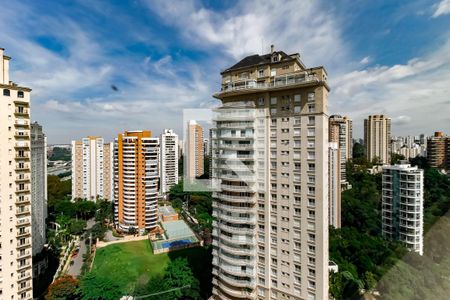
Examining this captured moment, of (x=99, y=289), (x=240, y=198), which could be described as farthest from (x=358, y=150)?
(x=99, y=289)

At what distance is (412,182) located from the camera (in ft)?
34.1

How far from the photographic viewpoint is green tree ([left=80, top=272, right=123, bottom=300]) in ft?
23.3

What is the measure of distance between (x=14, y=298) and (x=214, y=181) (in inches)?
204

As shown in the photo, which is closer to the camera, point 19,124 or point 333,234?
point 19,124

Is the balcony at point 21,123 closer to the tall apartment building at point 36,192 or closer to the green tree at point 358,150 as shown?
the tall apartment building at point 36,192

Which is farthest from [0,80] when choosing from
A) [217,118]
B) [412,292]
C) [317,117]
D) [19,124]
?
[412,292]

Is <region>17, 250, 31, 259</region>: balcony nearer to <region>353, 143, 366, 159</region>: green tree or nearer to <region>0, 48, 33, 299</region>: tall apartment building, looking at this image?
<region>0, 48, 33, 299</region>: tall apartment building

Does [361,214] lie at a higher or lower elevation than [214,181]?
lower

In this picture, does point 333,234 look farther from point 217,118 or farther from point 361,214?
point 217,118

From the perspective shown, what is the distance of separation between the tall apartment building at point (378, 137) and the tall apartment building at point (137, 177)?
18.5m

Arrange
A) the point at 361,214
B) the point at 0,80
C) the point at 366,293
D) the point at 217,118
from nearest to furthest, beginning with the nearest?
the point at 0,80 < the point at 217,118 < the point at 366,293 < the point at 361,214

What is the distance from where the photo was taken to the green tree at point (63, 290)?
7161 millimetres

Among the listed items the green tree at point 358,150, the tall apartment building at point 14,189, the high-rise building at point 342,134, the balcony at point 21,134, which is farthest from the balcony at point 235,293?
the green tree at point 358,150

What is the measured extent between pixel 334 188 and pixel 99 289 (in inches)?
417
